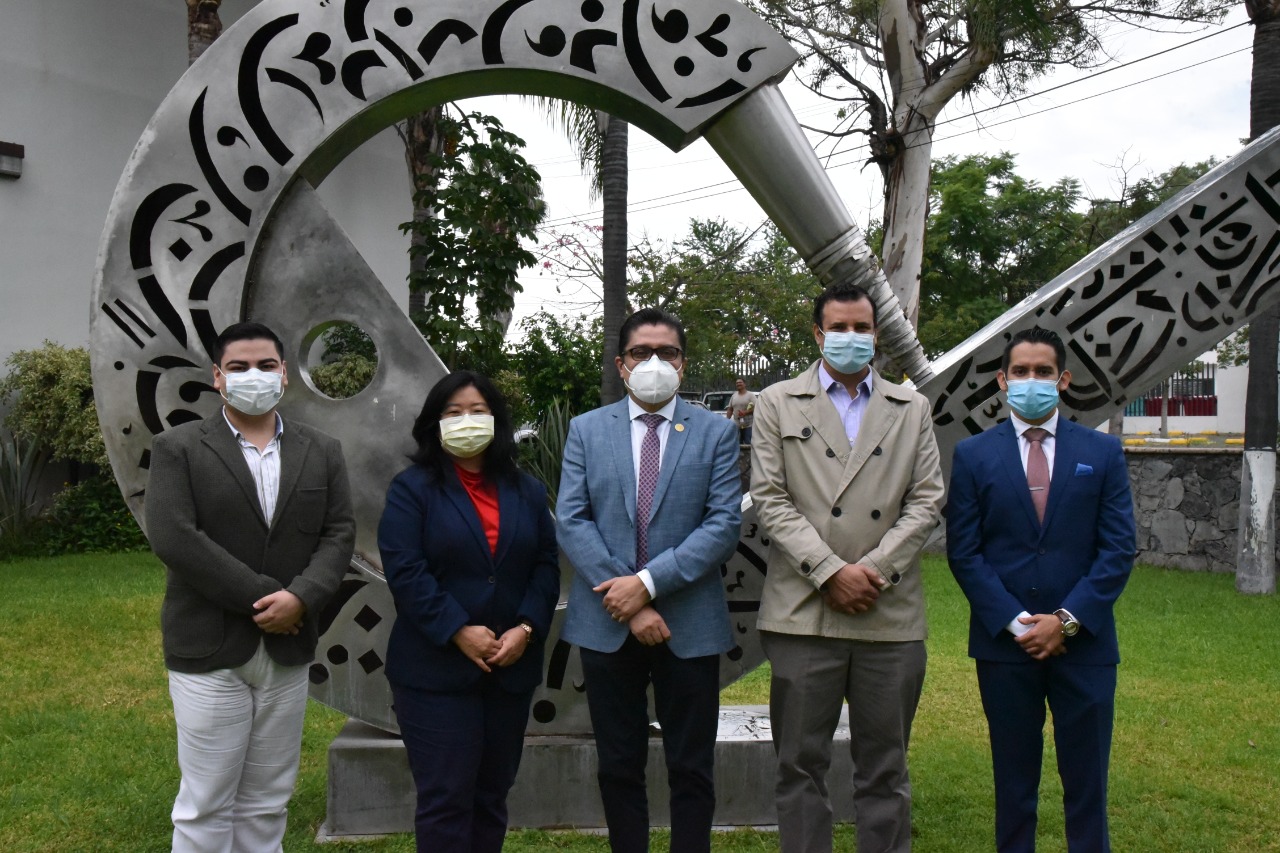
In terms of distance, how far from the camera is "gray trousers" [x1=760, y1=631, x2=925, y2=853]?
3.20 meters

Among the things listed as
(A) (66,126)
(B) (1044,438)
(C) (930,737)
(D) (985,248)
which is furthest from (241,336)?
(D) (985,248)

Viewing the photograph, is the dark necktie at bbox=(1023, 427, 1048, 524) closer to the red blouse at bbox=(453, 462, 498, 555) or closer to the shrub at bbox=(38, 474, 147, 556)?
the red blouse at bbox=(453, 462, 498, 555)

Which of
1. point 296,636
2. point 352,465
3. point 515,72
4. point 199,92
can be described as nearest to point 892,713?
point 296,636

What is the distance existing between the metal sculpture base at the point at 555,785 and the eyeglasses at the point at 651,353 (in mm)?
1642

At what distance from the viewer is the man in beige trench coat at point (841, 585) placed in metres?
3.18

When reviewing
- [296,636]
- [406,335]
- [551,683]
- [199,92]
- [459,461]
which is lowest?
[551,683]

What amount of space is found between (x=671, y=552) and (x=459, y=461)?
0.66 metres

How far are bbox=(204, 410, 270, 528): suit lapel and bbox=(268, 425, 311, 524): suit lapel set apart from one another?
0.20ft

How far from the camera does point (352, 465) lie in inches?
157

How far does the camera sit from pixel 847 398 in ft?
11.1

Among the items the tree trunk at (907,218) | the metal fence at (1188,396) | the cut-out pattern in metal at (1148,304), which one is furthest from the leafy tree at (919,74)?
the metal fence at (1188,396)

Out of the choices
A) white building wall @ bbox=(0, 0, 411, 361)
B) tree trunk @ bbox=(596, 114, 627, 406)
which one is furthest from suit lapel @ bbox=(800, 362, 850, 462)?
white building wall @ bbox=(0, 0, 411, 361)

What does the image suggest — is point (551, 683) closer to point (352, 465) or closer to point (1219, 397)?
point (352, 465)

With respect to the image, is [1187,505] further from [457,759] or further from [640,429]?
[457,759]
